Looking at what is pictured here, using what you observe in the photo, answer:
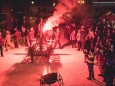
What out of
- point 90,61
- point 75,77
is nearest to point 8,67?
point 75,77

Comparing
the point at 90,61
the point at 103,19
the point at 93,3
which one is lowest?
the point at 90,61

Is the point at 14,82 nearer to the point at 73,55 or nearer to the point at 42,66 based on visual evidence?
the point at 42,66

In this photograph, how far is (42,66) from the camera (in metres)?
14.6

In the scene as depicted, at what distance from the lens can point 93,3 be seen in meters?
59.5

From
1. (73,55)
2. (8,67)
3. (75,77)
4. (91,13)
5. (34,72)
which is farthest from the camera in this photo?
(91,13)

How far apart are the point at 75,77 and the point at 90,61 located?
1310 millimetres

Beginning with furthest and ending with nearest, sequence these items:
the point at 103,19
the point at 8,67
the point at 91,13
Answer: the point at 91,13 → the point at 103,19 → the point at 8,67

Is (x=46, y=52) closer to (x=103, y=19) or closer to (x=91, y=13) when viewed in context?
(x=103, y=19)

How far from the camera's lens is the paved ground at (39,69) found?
11461 millimetres

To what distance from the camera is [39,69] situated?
13.9m

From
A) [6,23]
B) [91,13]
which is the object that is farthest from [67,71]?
[91,13]

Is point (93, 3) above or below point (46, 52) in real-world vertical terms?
above

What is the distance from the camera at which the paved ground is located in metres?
11.5

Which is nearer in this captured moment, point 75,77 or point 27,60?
point 75,77
